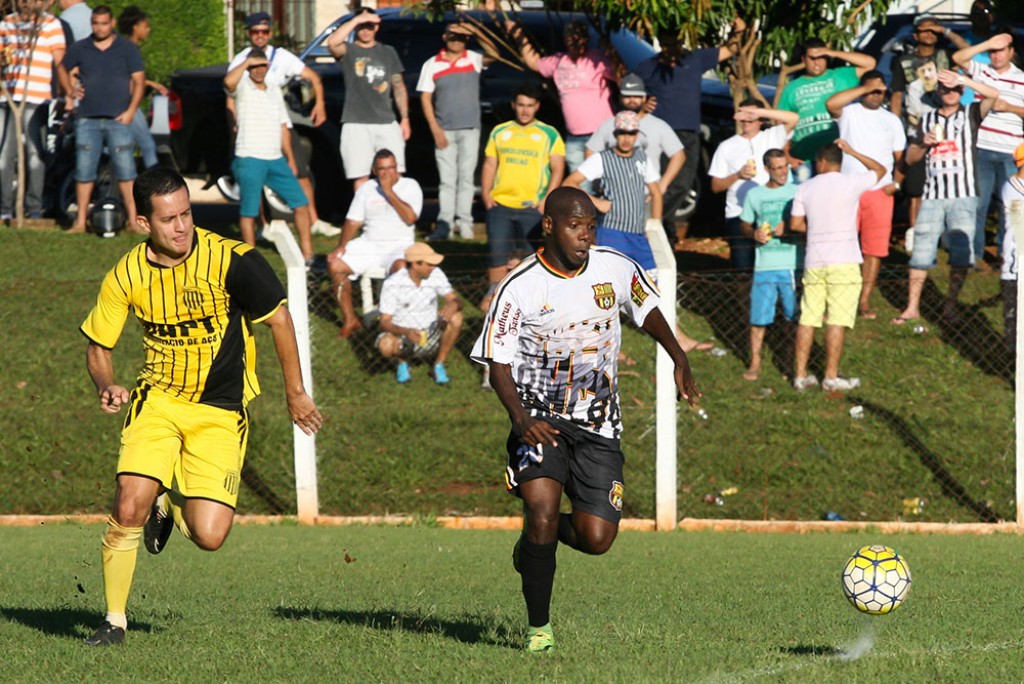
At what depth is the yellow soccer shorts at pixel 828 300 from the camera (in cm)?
1320

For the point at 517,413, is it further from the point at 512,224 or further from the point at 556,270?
the point at 512,224

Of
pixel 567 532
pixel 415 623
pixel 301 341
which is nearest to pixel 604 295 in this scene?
pixel 567 532

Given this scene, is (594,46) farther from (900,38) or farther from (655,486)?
(655,486)

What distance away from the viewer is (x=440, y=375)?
1380cm

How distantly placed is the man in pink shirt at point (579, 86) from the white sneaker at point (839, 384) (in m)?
3.84

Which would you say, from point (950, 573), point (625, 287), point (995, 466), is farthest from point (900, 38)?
point (625, 287)

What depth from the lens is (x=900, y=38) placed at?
18.1m

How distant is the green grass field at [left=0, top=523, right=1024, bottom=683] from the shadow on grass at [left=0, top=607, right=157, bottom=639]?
16 millimetres

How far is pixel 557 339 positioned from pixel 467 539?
5.00 metres

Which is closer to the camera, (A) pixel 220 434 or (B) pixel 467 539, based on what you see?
(A) pixel 220 434

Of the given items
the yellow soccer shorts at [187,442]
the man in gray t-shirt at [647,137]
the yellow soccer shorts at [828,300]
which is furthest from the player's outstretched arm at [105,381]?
the man in gray t-shirt at [647,137]

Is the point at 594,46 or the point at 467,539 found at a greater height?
the point at 594,46

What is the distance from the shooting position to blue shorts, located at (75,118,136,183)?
16625 mm

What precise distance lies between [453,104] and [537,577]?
10.5m
